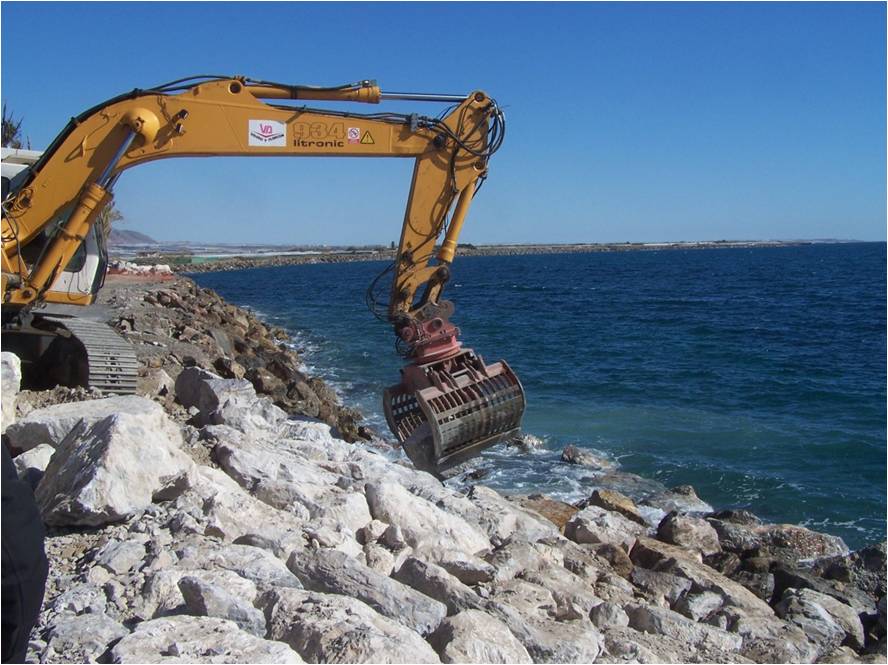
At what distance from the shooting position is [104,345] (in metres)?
8.32

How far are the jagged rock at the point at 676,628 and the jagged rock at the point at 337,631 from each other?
2023 mm

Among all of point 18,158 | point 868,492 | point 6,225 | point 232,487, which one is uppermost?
point 18,158

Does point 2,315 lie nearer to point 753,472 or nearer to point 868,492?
point 753,472

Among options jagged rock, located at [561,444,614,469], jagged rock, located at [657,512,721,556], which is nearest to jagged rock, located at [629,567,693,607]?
jagged rock, located at [657,512,721,556]

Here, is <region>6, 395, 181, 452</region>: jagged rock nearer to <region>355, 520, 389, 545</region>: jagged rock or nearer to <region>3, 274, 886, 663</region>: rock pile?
<region>3, 274, 886, 663</region>: rock pile

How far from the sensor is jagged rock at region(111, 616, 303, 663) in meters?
3.63

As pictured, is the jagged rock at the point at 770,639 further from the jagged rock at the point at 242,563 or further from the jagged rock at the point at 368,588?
the jagged rock at the point at 242,563

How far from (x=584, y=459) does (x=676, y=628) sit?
6894 mm

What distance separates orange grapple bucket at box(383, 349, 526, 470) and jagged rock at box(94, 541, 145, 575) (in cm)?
297

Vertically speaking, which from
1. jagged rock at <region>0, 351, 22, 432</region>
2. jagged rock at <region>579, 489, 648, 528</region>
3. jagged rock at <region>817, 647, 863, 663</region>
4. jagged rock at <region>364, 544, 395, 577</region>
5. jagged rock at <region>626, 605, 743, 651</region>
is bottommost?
jagged rock at <region>817, 647, 863, 663</region>

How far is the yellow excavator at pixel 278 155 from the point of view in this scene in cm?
750

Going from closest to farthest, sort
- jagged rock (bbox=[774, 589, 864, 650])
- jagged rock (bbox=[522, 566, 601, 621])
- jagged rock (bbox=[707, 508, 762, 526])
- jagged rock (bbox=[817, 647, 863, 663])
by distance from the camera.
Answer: jagged rock (bbox=[522, 566, 601, 621])
jagged rock (bbox=[817, 647, 863, 663])
jagged rock (bbox=[774, 589, 864, 650])
jagged rock (bbox=[707, 508, 762, 526])

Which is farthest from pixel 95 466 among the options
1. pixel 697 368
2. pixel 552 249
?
pixel 552 249

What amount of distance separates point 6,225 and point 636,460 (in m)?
8.91
